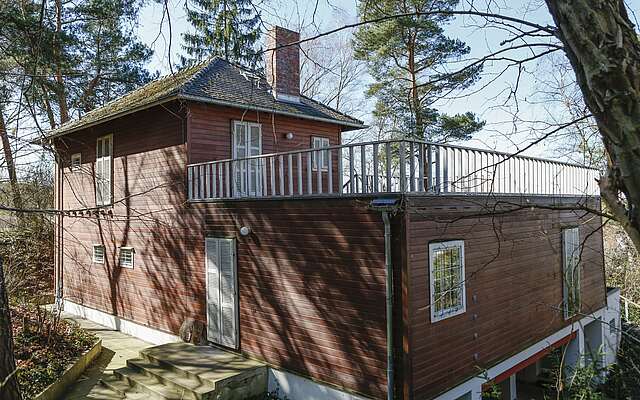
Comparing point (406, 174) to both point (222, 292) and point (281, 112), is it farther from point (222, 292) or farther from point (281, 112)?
point (281, 112)

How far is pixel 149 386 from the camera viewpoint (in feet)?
25.4

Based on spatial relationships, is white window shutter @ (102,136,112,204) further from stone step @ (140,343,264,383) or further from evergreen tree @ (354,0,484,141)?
evergreen tree @ (354,0,484,141)

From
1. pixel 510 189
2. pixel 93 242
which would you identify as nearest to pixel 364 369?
pixel 510 189

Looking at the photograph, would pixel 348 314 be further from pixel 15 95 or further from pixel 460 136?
pixel 460 136

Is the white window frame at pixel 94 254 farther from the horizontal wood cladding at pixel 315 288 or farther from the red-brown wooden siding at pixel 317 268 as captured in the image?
the horizontal wood cladding at pixel 315 288

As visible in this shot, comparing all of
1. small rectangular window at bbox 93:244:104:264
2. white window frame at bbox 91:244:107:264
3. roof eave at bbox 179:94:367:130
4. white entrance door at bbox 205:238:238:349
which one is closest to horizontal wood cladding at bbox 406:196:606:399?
roof eave at bbox 179:94:367:130

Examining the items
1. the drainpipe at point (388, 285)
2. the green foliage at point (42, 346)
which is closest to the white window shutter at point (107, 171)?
the green foliage at point (42, 346)

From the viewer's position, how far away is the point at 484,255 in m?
8.05

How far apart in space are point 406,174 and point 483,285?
114 inches

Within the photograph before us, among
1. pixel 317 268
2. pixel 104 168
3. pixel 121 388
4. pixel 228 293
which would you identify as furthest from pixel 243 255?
pixel 104 168

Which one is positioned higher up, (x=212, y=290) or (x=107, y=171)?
(x=107, y=171)

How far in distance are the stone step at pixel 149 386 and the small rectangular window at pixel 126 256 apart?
3.35 meters

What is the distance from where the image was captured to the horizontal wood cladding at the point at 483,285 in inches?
255

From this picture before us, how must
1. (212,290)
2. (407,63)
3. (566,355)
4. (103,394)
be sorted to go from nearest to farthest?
(103,394)
(212,290)
(566,355)
(407,63)
